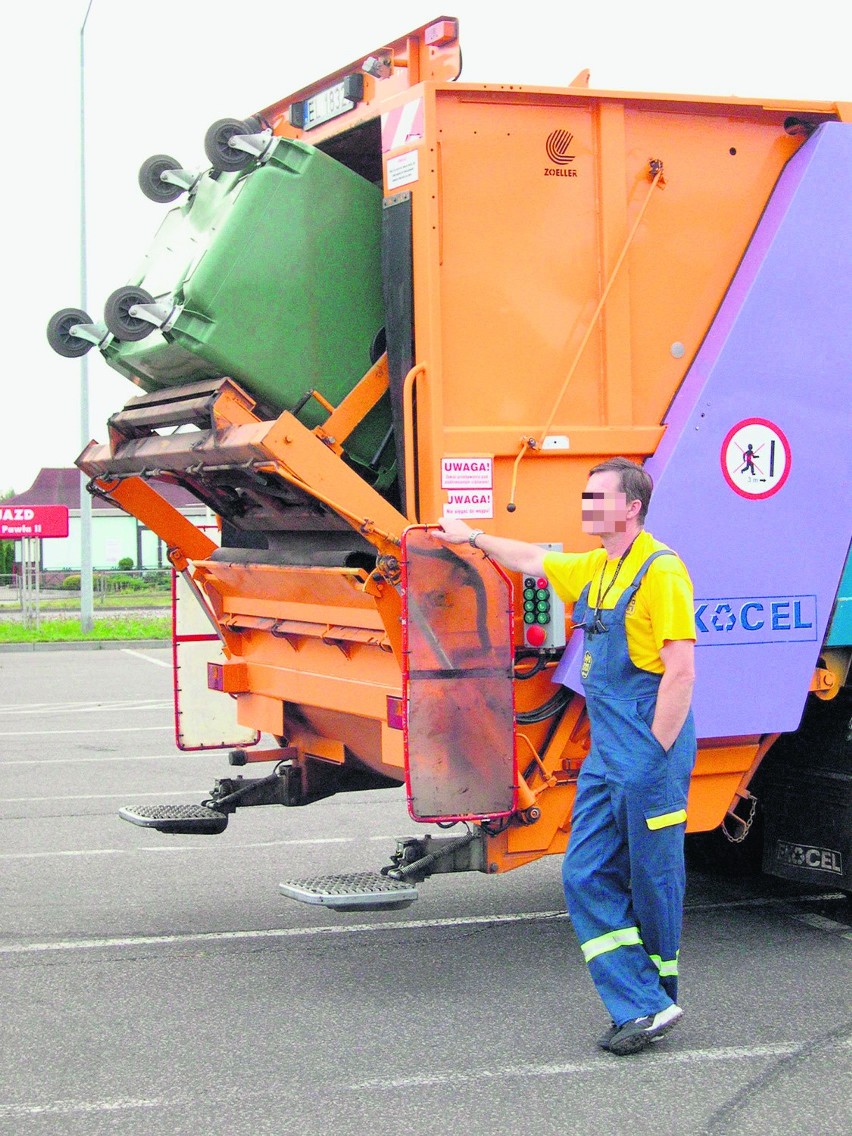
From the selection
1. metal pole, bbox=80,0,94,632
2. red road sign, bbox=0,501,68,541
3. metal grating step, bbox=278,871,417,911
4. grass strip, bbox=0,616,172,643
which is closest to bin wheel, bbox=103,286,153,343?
metal grating step, bbox=278,871,417,911

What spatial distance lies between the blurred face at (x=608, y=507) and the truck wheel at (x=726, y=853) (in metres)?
2.19

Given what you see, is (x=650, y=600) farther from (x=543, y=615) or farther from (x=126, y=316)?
(x=126, y=316)

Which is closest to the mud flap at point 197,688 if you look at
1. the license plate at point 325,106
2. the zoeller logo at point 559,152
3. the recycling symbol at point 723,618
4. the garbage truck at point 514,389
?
the garbage truck at point 514,389

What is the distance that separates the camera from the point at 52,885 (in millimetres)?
6453

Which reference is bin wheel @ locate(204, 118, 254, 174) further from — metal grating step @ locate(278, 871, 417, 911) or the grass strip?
the grass strip

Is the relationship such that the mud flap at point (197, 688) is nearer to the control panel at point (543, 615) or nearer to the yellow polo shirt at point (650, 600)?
the control panel at point (543, 615)

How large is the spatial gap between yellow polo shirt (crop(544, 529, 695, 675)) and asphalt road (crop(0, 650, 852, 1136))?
1.20 m

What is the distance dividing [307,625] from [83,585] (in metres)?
19.1

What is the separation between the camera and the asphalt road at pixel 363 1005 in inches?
151

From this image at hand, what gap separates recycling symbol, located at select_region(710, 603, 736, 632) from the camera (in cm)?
497

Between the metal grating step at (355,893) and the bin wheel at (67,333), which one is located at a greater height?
the bin wheel at (67,333)

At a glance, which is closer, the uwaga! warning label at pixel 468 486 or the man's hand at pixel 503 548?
the man's hand at pixel 503 548

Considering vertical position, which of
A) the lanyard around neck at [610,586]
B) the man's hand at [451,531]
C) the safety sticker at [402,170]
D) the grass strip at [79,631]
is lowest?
the grass strip at [79,631]

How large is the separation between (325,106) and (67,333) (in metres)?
1.33
